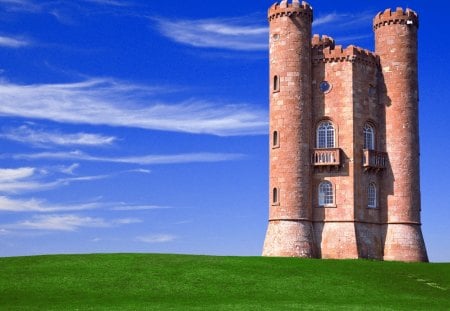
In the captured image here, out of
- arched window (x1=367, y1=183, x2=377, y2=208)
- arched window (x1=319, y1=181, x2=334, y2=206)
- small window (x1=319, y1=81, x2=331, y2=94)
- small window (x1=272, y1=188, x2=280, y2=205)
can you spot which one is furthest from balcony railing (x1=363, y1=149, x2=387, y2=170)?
small window (x1=272, y1=188, x2=280, y2=205)

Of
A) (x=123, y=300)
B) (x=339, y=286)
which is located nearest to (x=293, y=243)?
(x=339, y=286)

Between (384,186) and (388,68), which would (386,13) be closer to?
(388,68)

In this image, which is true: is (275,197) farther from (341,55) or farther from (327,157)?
(341,55)

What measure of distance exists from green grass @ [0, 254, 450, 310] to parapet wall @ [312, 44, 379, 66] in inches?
772

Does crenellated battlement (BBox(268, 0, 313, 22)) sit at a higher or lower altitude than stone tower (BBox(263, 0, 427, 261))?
higher

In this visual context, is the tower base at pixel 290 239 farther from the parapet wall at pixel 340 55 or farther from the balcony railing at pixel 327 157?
the parapet wall at pixel 340 55

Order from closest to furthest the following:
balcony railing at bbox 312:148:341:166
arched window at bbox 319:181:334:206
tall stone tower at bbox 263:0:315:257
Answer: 1. tall stone tower at bbox 263:0:315:257
2. balcony railing at bbox 312:148:341:166
3. arched window at bbox 319:181:334:206

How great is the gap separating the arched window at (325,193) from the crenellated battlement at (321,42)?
39.4ft

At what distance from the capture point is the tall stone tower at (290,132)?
201ft

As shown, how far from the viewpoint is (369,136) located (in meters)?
64.9

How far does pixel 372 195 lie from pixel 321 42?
558 inches

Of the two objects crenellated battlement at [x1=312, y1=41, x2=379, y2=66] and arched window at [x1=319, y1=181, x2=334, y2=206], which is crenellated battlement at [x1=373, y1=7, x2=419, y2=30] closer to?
crenellated battlement at [x1=312, y1=41, x2=379, y2=66]

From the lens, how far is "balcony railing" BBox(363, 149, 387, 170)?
63.1 metres

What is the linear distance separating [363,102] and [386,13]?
343 inches
